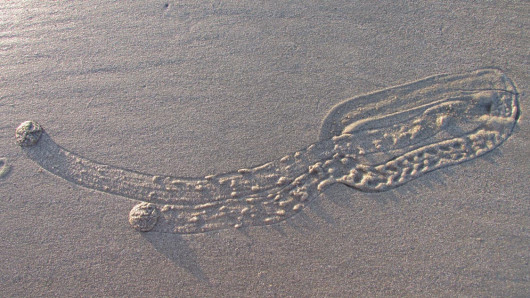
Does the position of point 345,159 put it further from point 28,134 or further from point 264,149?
point 28,134

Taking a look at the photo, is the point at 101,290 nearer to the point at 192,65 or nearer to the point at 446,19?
the point at 192,65

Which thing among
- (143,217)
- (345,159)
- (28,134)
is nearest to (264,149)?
(345,159)

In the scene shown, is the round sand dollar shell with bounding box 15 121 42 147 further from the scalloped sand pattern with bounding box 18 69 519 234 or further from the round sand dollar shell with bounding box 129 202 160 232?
the round sand dollar shell with bounding box 129 202 160 232

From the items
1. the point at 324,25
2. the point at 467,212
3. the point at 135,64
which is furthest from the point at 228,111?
the point at 467,212

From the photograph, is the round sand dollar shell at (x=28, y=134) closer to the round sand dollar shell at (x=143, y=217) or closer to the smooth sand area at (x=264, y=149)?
the smooth sand area at (x=264, y=149)

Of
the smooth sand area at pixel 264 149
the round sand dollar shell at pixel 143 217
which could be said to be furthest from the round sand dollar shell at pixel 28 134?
the round sand dollar shell at pixel 143 217
